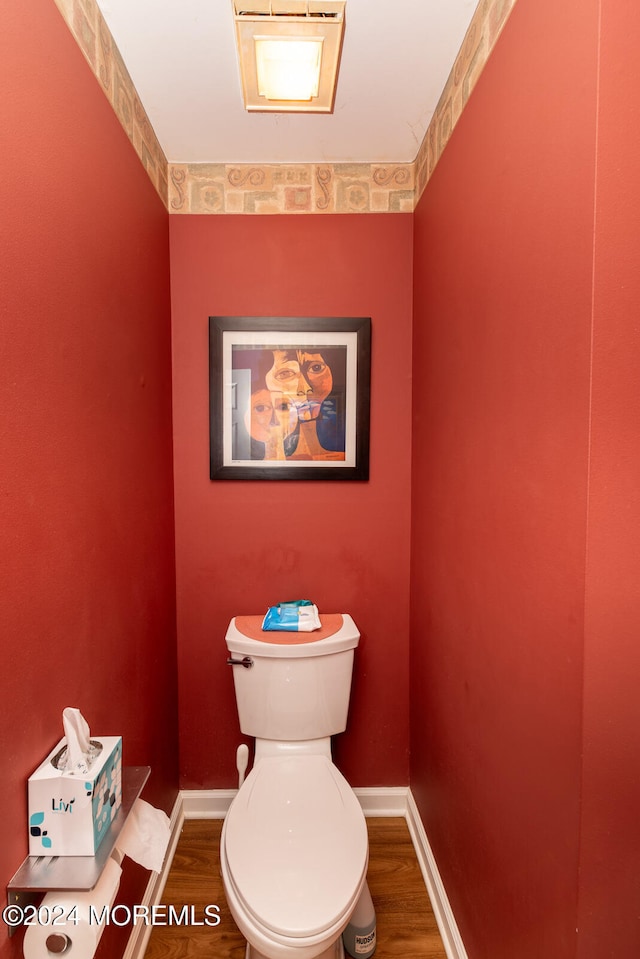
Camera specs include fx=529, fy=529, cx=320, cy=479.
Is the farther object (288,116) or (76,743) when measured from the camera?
(288,116)

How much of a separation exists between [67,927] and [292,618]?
3.65 feet

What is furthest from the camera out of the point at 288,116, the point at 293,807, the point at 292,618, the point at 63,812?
the point at 292,618

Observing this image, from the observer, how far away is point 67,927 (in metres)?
0.91

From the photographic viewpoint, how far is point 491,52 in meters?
1.23

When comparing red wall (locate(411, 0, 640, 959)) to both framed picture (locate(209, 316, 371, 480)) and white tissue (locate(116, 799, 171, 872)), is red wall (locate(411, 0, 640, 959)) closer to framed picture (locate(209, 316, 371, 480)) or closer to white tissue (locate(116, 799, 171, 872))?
framed picture (locate(209, 316, 371, 480))

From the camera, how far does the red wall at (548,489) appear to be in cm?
81

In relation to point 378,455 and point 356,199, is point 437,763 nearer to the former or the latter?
point 378,455

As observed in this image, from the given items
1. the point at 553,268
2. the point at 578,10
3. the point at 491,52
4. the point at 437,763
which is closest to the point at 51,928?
the point at 437,763

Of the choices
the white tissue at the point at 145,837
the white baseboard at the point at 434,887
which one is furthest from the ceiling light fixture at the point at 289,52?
the white baseboard at the point at 434,887

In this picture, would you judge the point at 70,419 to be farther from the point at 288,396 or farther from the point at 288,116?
the point at 288,116

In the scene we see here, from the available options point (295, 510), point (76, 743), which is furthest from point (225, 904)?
point (295, 510)

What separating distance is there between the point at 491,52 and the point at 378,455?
1262 millimetres

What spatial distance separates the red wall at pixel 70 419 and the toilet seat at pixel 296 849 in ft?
1.27

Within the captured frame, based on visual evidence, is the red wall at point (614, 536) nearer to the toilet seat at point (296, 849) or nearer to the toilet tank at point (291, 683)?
the toilet seat at point (296, 849)
